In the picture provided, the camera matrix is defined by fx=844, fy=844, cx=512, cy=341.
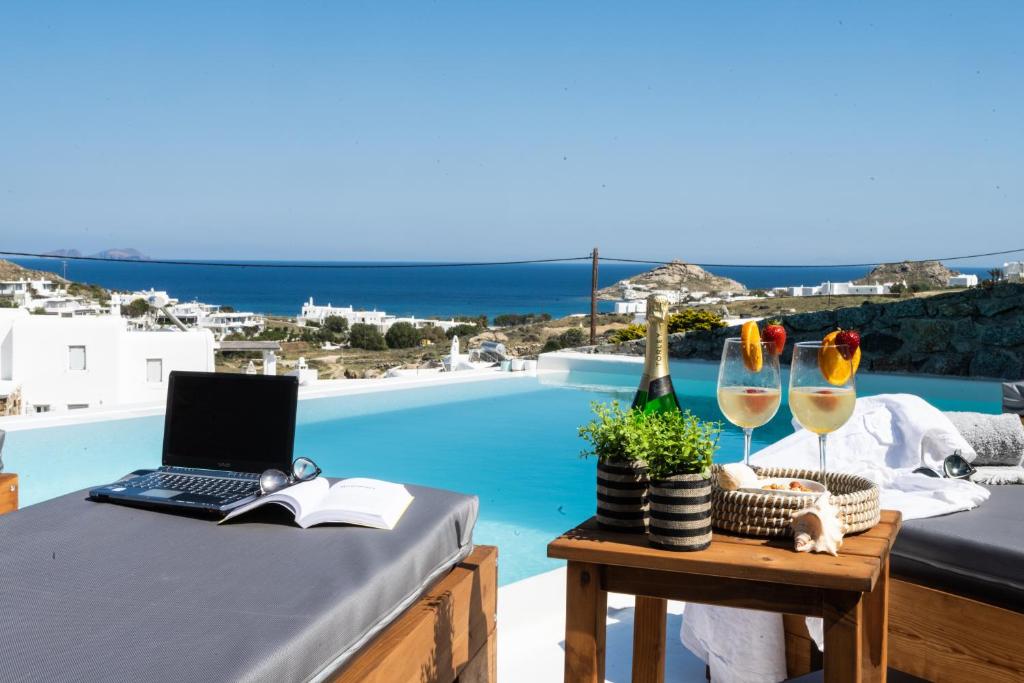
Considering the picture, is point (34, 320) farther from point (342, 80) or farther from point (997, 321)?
point (342, 80)

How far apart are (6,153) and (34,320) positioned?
2932 centimetres

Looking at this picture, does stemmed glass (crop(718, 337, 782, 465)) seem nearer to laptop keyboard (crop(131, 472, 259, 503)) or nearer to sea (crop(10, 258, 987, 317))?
laptop keyboard (crop(131, 472, 259, 503))

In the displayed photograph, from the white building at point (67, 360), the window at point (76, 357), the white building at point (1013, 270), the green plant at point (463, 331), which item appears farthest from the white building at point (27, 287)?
the white building at point (1013, 270)

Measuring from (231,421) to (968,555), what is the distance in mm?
1597

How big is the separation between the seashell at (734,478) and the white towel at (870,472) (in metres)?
0.66

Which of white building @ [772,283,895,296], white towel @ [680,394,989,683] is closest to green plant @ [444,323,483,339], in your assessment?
white building @ [772,283,895,296]

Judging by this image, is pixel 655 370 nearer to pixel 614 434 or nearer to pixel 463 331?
pixel 614 434

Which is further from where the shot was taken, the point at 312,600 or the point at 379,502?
the point at 379,502

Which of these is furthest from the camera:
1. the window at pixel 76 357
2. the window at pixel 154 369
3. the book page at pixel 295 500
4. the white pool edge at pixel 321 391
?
the window at pixel 154 369

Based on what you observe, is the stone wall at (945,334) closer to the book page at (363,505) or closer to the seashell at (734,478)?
the book page at (363,505)

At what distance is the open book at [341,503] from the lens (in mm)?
1638

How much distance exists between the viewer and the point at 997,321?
977cm

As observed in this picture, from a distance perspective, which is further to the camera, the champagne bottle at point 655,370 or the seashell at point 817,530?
the champagne bottle at point 655,370

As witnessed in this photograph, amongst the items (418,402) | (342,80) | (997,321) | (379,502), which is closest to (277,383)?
(379,502)
